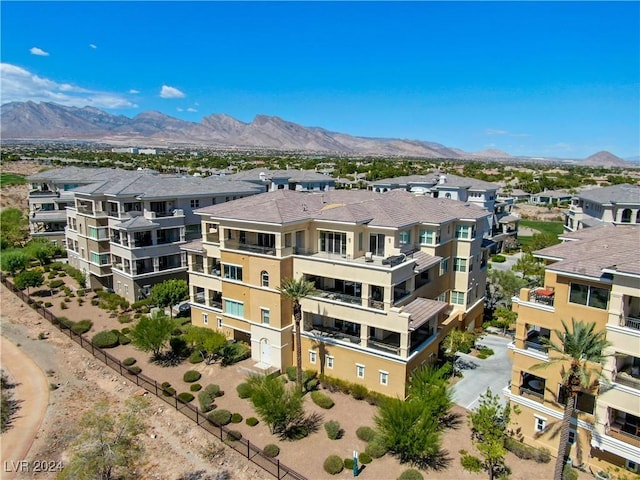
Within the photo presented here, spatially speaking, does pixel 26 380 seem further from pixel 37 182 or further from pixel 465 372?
pixel 37 182

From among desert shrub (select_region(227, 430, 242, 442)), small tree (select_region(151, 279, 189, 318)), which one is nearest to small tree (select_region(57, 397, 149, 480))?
desert shrub (select_region(227, 430, 242, 442))

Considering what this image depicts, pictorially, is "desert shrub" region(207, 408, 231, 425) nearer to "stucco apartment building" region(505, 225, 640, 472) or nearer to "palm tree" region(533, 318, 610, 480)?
"stucco apartment building" region(505, 225, 640, 472)

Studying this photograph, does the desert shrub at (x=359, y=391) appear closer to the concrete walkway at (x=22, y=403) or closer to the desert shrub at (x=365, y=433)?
the desert shrub at (x=365, y=433)

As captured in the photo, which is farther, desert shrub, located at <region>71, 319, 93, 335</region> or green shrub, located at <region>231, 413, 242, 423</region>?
desert shrub, located at <region>71, 319, 93, 335</region>

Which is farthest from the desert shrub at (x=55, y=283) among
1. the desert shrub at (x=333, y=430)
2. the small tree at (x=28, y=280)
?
the desert shrub at (x=333, y=430)

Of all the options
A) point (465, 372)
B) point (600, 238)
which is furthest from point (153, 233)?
point (600, 238)
